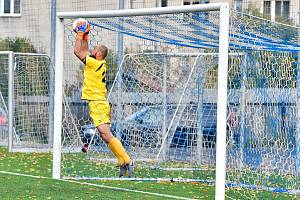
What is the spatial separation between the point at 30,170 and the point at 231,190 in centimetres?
373

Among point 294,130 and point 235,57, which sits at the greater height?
point 235,57

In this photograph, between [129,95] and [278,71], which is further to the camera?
[129,95]

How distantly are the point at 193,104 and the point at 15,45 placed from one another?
28.0 ft

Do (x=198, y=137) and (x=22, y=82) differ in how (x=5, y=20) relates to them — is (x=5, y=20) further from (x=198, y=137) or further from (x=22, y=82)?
(x=198, y=137)

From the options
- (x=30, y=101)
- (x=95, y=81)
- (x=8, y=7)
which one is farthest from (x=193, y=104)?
(x=8, y=7)

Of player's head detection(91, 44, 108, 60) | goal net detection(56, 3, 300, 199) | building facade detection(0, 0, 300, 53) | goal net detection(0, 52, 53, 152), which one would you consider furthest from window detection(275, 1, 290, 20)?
player's head detection(91, 44, 108, 60)

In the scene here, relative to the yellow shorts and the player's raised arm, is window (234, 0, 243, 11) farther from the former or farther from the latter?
the yellow shorts

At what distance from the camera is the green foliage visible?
23.7 meters

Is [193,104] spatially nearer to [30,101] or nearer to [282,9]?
[282,9]

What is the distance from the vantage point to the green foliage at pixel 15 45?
23.7m

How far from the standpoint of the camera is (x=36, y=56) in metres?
19.6

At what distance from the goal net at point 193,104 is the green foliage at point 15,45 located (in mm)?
5054

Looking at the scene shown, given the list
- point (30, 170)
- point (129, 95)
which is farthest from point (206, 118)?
point (30, 170)

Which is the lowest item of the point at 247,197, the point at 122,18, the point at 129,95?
the point at 247,197
